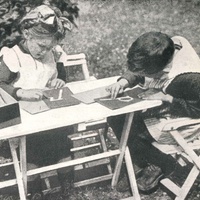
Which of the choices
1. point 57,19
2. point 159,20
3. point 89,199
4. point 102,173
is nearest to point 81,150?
point 102,173

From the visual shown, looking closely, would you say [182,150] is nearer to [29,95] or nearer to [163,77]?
[163,77]

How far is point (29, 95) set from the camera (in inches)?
118

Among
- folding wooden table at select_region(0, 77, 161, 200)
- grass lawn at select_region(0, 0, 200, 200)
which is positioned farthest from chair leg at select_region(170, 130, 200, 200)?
grass lawn at select_region(0, 0, 200, 200)

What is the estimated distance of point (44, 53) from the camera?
3.38 m

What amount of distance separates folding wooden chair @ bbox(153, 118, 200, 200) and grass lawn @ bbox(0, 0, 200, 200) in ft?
8.28

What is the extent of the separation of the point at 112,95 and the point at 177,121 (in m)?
0.61

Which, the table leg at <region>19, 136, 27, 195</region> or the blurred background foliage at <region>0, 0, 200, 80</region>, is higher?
the table leg at <region>19, 136, 27, 195</region>

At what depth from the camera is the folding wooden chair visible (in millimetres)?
3127

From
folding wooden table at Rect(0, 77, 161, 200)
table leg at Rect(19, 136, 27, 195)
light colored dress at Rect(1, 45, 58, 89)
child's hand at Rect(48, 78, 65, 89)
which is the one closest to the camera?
folding wooden table at Rect(0, 77, 161, 200)

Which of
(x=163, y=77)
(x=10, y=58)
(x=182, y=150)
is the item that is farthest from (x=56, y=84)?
(x=182, y=150)

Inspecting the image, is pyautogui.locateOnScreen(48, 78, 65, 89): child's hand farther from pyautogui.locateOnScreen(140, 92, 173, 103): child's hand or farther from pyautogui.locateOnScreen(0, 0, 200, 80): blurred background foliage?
pyautogui.locateOnScreen(0, 0, 200, 80): blurred background foliage

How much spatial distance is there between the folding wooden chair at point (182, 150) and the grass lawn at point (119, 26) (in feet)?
8.28

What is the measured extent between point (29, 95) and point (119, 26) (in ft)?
14.0

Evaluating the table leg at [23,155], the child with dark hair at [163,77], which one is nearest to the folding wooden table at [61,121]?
the table leg at [23,155]
